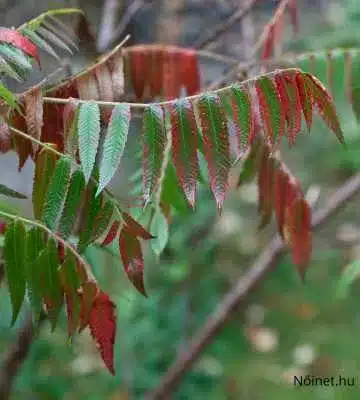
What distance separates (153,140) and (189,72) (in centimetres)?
44

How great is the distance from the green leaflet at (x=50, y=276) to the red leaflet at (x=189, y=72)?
433 millimetres

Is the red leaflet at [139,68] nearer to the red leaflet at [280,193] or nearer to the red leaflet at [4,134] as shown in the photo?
the red leaflet at [280,193]

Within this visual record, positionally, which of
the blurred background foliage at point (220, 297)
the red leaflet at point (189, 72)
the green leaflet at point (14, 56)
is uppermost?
the red leaflet at point (189, 72)

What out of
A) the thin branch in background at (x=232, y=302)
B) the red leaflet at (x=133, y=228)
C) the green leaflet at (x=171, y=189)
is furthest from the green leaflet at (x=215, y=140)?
the thin branch in background at (x=232, y=302)

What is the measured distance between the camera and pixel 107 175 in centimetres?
64

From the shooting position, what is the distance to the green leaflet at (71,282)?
2.47 ft

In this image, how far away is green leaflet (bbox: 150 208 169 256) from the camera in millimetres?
875

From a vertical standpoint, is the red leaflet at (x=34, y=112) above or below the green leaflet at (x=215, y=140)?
above

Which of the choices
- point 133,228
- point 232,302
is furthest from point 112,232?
point 232,302

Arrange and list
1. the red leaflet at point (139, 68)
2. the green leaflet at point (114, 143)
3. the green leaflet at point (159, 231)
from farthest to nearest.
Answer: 1. the red leaflet at point (139, 68)
2. the green leaflet at point (159, 231)
3. the green leaflet at point (114, 143)

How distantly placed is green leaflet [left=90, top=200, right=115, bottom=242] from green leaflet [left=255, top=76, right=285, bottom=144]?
16cm

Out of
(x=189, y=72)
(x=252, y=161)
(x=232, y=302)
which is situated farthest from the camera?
(x=232, y=302)

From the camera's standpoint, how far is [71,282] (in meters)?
0.76

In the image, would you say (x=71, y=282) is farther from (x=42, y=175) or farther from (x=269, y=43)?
(x=269, y=43)
